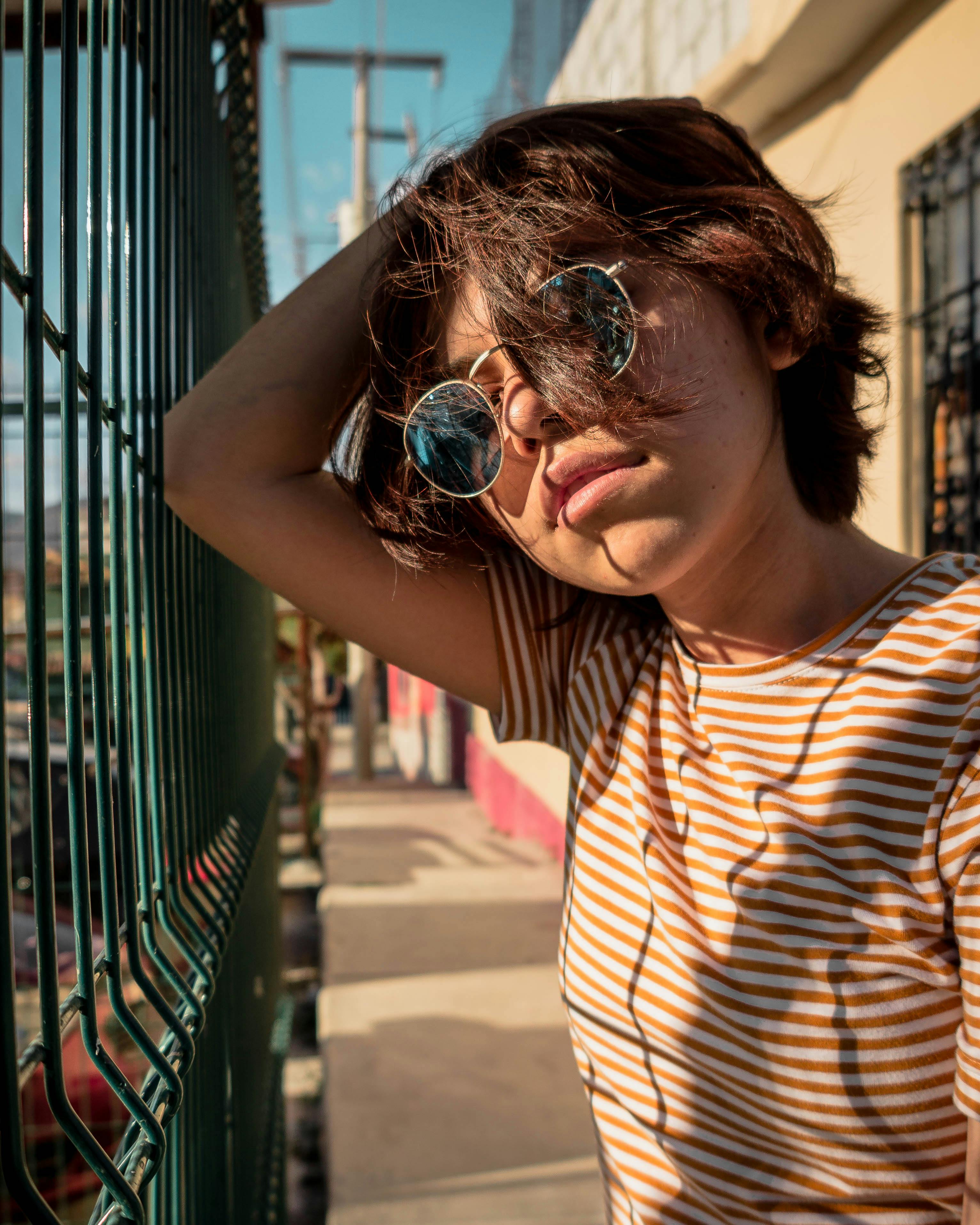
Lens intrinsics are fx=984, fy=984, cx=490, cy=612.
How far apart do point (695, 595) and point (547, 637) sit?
0.27 meters

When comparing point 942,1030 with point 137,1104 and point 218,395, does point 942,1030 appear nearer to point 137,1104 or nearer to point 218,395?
point 137,1104

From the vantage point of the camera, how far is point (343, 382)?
150cm

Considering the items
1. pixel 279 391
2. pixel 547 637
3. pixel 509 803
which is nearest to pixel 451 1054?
pixel 547 637

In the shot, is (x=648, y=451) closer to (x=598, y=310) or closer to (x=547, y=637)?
(x=598, y=310)

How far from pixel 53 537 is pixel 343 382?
926 mm

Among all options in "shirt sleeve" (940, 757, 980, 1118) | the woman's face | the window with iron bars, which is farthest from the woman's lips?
the window with iron bars

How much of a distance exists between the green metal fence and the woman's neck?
0.72 metres

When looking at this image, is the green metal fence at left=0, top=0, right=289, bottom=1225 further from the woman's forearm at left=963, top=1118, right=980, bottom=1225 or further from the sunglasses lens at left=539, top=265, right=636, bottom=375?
the woman's forearm at left=963, top=1118, right=980, bottom=1225

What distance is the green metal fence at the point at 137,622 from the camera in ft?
2.56

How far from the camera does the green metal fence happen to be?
0.78 m

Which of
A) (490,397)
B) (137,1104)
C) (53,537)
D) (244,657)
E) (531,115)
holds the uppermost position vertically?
(531,115)

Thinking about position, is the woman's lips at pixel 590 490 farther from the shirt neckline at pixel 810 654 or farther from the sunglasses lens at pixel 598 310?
the shirt neckline at pixel 810 654

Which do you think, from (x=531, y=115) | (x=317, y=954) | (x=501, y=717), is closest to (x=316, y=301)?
(x=531, y=115)

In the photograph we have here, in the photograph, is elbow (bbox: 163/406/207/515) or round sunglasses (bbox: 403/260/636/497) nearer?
round sunglasses (bbox: 403/260/636/497)
